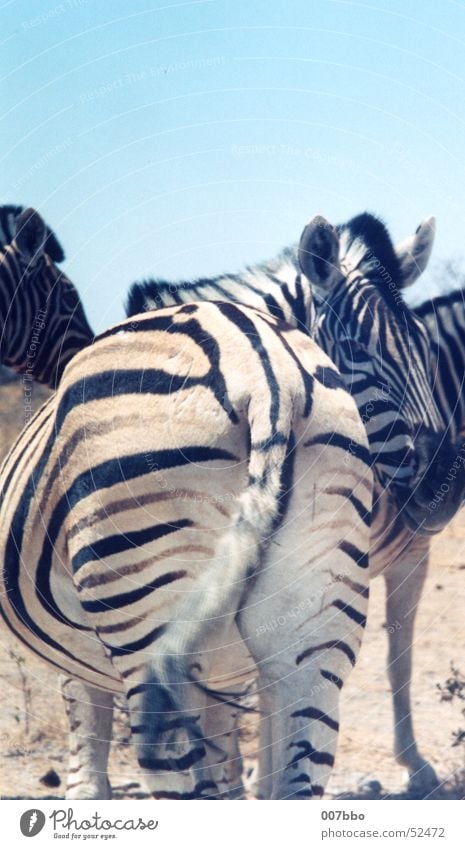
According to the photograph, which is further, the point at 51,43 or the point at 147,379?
the point at 51,43

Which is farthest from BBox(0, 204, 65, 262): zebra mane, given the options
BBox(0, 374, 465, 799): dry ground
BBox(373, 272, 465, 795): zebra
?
BBox(373, 272, 465, 795): zebra

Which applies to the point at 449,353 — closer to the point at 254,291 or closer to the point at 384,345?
the point at 384,345

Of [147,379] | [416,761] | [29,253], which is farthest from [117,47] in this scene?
[416,761]

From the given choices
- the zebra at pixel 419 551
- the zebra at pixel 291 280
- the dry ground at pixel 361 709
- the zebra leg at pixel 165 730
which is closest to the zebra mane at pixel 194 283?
the zebra at pixel 291 280

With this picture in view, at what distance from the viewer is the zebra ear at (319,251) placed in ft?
13.4

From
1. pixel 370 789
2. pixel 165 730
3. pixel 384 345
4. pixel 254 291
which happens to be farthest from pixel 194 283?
pixel 370 789

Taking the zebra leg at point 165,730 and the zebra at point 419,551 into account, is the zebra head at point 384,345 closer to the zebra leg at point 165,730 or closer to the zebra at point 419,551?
the zebra at point 419,551

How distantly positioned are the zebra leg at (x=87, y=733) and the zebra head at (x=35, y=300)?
4.02 feet

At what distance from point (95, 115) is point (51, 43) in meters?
0.34

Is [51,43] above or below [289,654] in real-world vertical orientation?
above

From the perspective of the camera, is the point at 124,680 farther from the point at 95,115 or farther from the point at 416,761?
the point at 95,115

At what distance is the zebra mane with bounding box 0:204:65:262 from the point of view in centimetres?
426

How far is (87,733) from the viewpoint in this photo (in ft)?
14.4
